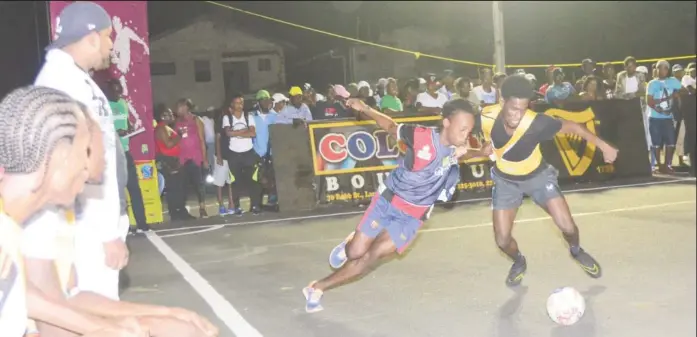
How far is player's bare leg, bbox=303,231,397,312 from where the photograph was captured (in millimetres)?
6406

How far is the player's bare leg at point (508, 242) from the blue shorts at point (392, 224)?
987mm

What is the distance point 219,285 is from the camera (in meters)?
7.67

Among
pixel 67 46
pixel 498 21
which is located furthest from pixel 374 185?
pixel 67 46

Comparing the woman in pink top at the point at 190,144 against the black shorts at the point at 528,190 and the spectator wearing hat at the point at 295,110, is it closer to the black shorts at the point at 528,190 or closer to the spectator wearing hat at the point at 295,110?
the spectator wearing hat at the point at 295,110

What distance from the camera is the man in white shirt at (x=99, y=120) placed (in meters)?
4.02

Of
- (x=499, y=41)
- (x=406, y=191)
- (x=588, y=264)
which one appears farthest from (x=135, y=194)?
(x=499, y=41)

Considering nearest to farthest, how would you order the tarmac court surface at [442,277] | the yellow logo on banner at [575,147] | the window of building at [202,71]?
the tarmac court surface at [442,277], the yellow logo on banner at [575,147], the window of building at [202,71]

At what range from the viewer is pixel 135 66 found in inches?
469

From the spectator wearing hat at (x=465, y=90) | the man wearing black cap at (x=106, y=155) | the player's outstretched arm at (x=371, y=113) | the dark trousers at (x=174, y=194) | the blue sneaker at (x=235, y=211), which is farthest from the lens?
the spectator wearing hat at (x=465, y=90)

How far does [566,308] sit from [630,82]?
11.3m

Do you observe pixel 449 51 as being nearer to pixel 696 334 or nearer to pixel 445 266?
pixel 445 266

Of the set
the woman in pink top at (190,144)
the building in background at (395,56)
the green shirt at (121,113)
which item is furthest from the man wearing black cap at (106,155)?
the building in background at (395,56)

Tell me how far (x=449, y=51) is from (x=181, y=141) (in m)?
27.2

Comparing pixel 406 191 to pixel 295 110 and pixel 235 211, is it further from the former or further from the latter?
pixel 295 110
